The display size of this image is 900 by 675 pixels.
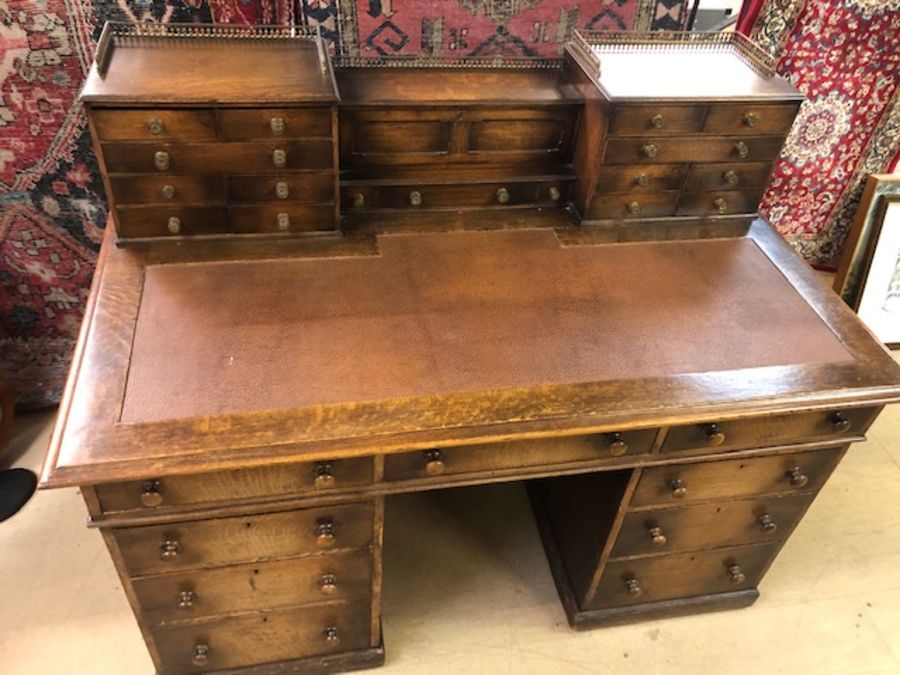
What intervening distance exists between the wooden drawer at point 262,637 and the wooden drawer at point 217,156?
112cm

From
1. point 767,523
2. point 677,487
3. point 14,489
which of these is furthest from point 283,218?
point 767,523

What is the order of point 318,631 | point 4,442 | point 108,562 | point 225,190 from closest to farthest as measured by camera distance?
1. point 225,190
2. point 318,631
3. point 108,562
4. point 4,442

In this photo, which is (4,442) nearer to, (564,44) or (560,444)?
(560,444)

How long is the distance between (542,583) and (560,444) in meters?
0.91

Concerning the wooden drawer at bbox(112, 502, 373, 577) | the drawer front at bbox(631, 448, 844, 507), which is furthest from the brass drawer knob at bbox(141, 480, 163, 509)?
the drawer front at bbox(631, 448, 844, 507)

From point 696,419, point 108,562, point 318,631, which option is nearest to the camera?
point 696,419

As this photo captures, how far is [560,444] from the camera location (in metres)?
1.73

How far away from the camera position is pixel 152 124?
1.76 metres

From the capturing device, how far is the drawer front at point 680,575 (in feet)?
7.20

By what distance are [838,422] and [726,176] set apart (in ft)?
2.44

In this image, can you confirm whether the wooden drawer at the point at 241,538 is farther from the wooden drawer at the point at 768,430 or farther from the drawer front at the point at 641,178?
the drawer front at the point at 641,178

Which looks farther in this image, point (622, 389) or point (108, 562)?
point (108, 562)

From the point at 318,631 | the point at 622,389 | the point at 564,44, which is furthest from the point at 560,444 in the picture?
the point at 564,44

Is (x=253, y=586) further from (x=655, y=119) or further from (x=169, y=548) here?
(x=655, y=119)
